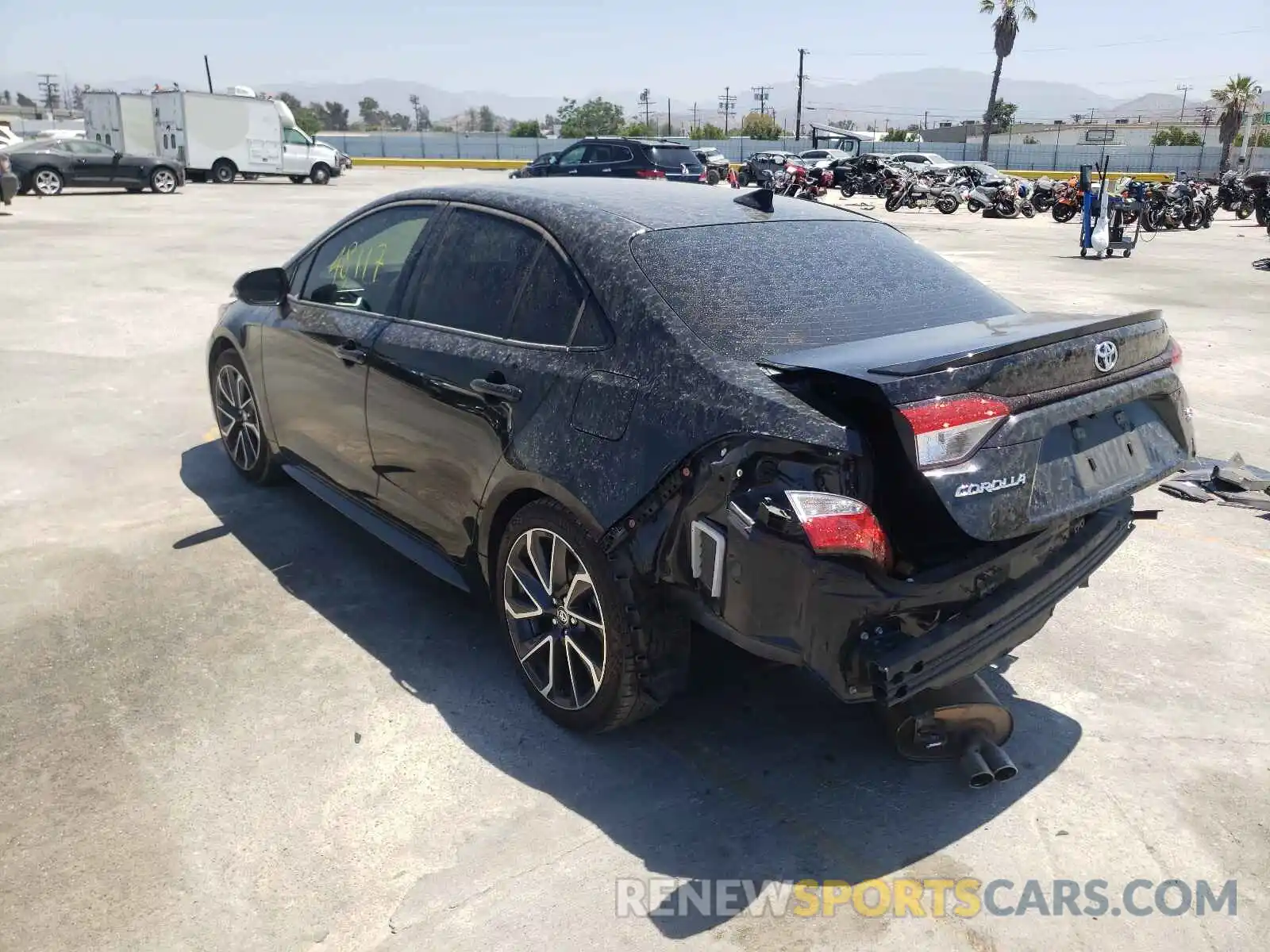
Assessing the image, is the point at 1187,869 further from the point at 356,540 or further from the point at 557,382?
the point at 356,540

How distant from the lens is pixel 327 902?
2.65 meters

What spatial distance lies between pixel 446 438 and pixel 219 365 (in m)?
2.64

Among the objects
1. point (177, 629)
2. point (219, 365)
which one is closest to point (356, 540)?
point (177, 629)

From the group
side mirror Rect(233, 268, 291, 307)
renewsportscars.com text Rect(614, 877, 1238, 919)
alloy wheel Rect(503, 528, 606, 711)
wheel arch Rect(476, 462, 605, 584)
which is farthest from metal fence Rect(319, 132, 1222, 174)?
renewsportscars.com text Rect(614, 877, 1238, 919)

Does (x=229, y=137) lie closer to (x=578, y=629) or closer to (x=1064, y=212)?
(x=1064, y=212)

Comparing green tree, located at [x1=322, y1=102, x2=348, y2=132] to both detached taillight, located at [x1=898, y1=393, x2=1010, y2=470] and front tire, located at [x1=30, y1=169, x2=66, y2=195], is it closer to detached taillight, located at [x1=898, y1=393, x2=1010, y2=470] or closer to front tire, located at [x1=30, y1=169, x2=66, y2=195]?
front tire, located at [x1=30, y1=169, x2=66, y2=195]

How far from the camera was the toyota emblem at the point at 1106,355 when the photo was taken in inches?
113

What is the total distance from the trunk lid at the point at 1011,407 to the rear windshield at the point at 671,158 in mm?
20223

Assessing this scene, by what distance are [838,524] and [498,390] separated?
135cm

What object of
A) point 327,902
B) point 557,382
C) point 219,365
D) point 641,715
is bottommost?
point 327,902

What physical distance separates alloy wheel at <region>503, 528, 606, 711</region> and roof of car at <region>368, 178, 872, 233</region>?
1.11 meters

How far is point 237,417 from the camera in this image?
561 cm

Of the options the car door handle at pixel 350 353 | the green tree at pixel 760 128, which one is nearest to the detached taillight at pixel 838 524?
the car door handle at pixel 350 353

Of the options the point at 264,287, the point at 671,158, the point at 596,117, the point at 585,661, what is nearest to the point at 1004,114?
the point at 596,117
